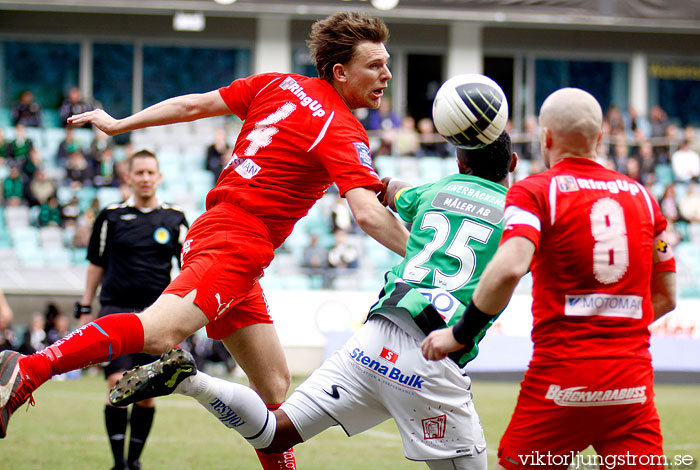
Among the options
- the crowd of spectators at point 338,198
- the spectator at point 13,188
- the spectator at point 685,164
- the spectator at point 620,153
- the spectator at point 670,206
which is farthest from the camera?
the spectator at point 685,164

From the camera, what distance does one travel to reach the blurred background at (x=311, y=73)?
1546 centimetres

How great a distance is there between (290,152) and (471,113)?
985mm

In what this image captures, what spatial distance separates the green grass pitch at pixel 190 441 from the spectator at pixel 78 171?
7263mm

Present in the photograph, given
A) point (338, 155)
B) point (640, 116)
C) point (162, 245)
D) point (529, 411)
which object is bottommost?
point (529, 411)

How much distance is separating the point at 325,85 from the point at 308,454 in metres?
3.83

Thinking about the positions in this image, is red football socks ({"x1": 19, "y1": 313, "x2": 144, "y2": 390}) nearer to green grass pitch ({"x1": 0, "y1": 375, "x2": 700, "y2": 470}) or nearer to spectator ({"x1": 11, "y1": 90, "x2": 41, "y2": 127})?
green grass pitch ({"x1": 0, "y1": 375, "x2": 700, "y2": 470})

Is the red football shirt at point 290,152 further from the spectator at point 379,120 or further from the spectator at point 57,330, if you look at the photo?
the spectator at point 379,120

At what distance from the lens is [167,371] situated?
3967 millimetres

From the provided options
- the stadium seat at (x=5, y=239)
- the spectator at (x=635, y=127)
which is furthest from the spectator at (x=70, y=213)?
the spectator at (x=635, y=127)

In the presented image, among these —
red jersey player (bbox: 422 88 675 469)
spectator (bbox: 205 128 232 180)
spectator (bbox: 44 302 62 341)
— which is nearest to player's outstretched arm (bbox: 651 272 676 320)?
red jersey player (bbox: 422 88 675 469)

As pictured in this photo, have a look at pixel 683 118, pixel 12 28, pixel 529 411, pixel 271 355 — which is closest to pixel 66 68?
pixel 12 28

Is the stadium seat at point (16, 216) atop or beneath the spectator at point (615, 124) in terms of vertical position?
beneath

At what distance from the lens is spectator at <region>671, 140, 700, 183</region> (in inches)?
792

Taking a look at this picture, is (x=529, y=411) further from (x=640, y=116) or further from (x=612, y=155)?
(x=640, y=116)
